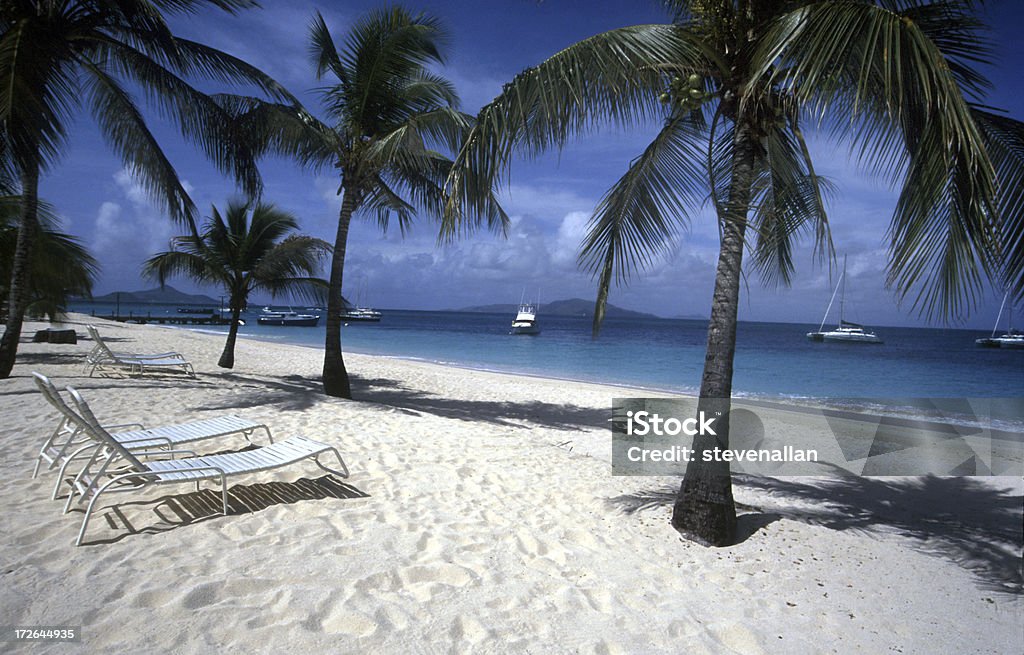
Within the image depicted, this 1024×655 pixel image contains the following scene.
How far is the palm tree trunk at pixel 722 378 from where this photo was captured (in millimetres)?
3986

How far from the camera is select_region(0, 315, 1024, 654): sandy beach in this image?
2.49 m

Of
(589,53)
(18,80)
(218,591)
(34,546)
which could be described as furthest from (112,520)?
(18,80)

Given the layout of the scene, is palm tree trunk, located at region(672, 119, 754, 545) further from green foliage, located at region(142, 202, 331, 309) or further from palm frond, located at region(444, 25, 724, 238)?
green foliage, located at region(142, 202, 331, 309)

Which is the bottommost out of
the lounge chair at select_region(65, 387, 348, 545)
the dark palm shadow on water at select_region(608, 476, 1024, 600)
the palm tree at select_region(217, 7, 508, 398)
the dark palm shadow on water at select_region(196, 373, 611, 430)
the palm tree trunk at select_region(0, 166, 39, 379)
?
the dark palm shadow on water at select_region(608, 476, 1024, 600)

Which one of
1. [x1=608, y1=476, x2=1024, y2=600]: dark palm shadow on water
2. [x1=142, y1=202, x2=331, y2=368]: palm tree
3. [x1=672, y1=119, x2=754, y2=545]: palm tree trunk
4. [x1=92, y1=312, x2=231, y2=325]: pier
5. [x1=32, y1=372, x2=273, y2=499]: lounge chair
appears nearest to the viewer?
[x1=32, y1=372, x2=273, y2=499]: lounge chair

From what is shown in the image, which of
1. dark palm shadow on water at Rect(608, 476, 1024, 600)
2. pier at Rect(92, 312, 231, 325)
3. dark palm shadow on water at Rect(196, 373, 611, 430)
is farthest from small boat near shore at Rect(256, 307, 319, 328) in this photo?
dark palm shadow on water at Rect(608, 476, 1024, 600)

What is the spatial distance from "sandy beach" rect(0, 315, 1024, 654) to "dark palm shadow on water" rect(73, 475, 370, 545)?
21 mm

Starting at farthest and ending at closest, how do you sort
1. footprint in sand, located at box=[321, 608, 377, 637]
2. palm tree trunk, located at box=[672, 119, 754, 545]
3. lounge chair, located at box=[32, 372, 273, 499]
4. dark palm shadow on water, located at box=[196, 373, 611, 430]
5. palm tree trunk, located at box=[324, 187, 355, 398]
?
palm tree trunk, located at box=[324, 187, 355, 398] < dark palm shadow on water, located at box=[196, 373, 611, 430] < palm tree trunk, located at box=[672, 119, 754, 545] < lounge chair, located at box=[32, 372, 273, 499] < footprint in sand, located at box=[321, 608, 377, 637]

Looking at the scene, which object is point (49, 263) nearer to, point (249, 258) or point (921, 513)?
point (249, 258)

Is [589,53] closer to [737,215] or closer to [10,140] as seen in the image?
[737,215]

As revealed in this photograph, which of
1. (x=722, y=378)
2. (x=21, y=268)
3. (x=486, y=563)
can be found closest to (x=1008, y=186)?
(x=722, y=378)

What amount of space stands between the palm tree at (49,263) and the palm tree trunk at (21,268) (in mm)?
3704

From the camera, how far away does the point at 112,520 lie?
11.0 feet

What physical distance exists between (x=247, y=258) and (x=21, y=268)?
5529 millimetres
